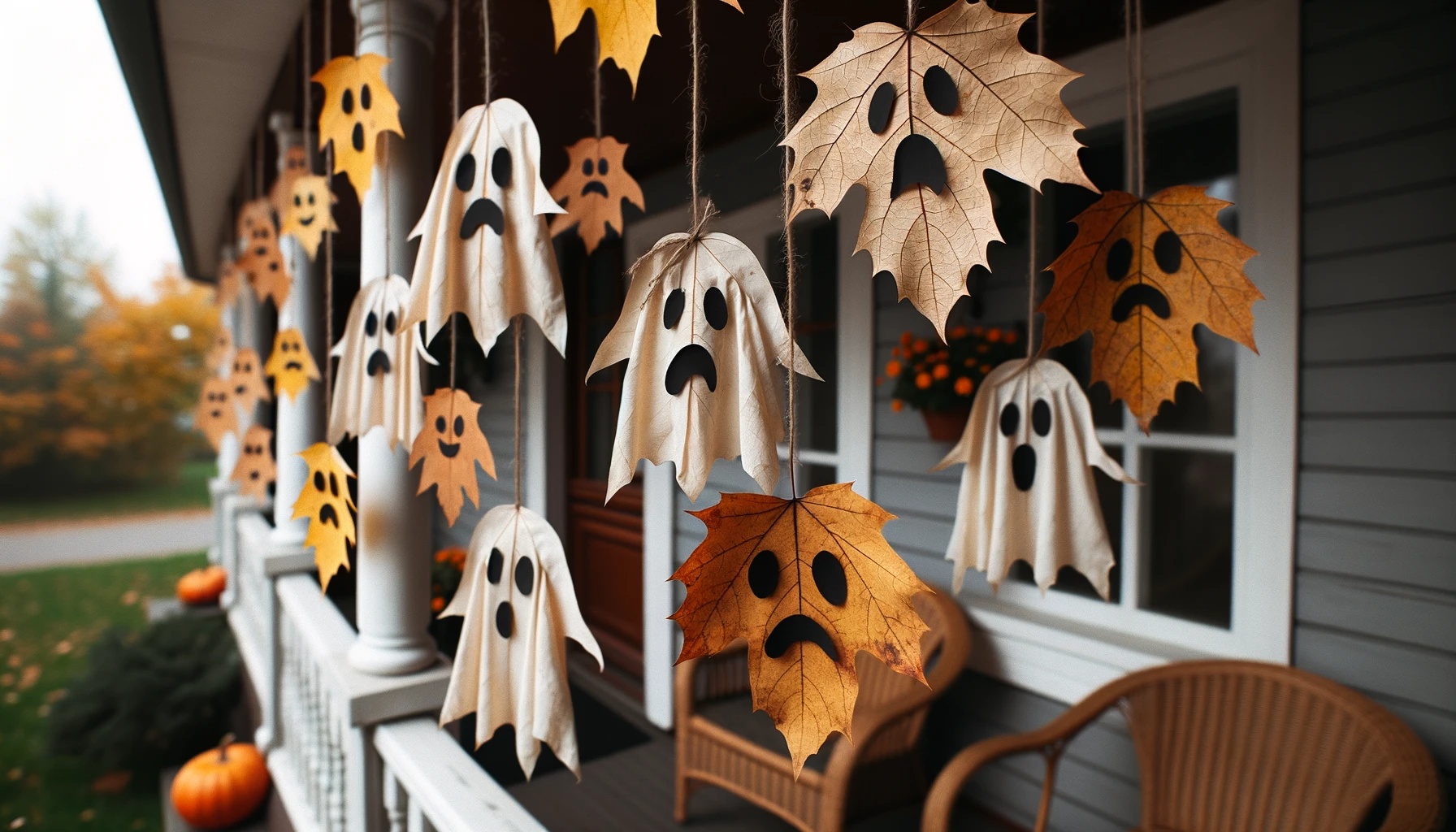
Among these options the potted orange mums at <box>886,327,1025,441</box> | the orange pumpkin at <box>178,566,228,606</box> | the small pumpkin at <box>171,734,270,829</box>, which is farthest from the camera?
the orange pumpkin at <box>178,566,228,606</box>

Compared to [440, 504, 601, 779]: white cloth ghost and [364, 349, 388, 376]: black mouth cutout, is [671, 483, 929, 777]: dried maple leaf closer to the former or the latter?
[440, 504, 601, 779]: white cloth ghost

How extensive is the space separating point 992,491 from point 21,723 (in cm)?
591

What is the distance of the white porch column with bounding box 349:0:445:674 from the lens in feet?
4.20

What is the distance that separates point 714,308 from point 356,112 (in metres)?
0.68

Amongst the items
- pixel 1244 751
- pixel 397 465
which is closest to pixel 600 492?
pixel 397 465

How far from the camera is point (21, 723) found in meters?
4.30

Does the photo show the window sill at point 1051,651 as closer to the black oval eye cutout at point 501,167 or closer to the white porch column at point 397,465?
the white porch column at point 397,465

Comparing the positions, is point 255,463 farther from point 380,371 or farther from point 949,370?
point 949,370

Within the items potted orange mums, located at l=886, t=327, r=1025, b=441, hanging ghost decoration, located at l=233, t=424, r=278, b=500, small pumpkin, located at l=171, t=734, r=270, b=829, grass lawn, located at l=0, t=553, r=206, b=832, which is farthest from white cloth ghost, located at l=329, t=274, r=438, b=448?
grass lawn, located at l=0, t=553, r=206, b=832

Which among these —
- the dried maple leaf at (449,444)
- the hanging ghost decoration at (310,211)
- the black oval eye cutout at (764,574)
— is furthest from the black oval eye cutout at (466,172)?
the hanging ghost decoration at (310,211)

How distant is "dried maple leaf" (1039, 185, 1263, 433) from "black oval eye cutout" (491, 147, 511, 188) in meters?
0.42

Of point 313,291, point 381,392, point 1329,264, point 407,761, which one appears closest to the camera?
point 381,392

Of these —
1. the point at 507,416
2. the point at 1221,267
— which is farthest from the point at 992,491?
the point at 507,416

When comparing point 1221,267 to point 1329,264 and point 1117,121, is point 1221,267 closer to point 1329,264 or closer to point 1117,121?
point 1329,264
